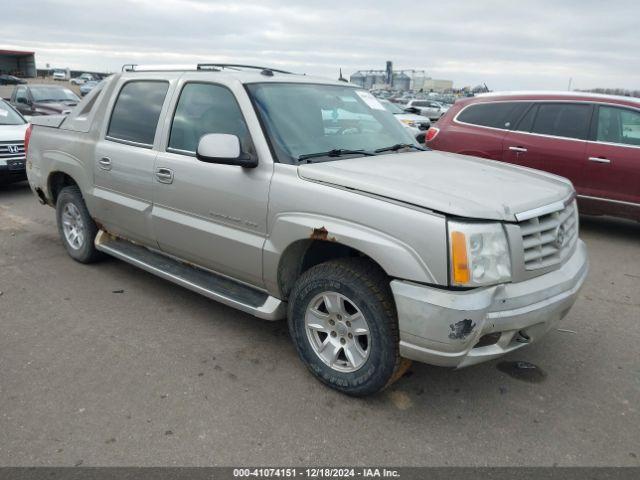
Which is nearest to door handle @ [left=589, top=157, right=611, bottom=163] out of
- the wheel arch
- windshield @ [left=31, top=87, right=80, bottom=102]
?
the wheel arch

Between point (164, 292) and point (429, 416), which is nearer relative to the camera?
point (429, 416)

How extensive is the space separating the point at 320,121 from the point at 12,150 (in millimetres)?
6837

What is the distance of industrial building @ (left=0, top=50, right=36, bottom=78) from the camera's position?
Answer: 191 ft

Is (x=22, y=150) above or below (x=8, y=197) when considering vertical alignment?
above

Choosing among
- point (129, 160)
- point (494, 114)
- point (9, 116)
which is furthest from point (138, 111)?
point (9, 116)

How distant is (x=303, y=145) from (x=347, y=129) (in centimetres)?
52

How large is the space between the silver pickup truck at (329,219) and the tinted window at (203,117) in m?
0.01

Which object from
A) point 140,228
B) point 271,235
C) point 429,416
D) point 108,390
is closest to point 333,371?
point 429,416

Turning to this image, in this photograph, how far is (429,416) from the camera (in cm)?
298

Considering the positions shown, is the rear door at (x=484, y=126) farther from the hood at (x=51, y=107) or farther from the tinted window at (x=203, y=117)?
the hood at (x=51, y=107)

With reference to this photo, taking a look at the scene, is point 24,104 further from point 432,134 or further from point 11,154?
point 432,134

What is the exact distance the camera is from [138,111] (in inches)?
172

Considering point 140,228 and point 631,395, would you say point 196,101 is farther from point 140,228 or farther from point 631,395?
point 631,395

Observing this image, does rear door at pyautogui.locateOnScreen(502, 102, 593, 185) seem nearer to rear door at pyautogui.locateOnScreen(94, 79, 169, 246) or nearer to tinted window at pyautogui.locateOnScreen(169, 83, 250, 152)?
tinted window at pyautogui.locateOnScreen(169, 83, 250, 152)
